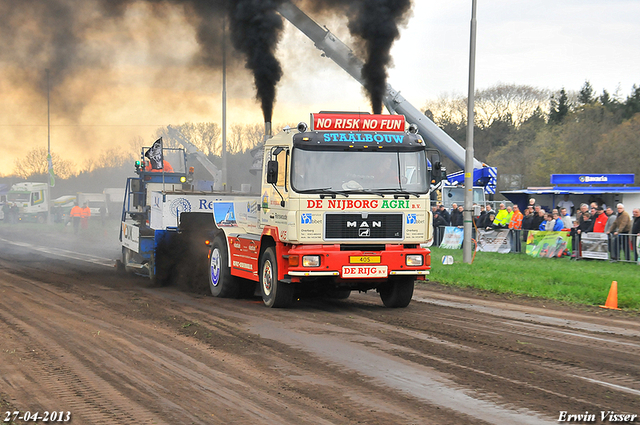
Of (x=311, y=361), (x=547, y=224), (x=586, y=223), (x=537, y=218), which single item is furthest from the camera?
(x=537, y=218)

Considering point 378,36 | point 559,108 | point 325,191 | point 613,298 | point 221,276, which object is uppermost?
point 559,108

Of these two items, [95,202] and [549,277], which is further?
[95,202]

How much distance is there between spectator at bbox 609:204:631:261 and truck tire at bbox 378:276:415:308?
9.03m

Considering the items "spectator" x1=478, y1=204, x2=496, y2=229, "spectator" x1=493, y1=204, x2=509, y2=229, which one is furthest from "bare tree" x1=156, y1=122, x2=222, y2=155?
"spectator" x1=493, y1=204, x2=509, y2=229

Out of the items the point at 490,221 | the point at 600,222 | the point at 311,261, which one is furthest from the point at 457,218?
the point at 311,261

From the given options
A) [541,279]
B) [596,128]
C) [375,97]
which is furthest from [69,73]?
[596,128]

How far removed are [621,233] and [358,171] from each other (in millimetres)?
10660

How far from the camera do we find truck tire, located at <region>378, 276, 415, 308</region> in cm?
1182

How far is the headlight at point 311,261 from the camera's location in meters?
10.8

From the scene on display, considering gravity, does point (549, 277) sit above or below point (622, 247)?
below

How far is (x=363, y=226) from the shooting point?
11.0 m

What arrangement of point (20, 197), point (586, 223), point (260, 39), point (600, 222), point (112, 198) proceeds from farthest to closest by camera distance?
point (20, 197)
point (112, 198)
point (586, 223)
point (600, 222)
point (260, 39)

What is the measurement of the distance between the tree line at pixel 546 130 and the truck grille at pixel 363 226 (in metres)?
39.1

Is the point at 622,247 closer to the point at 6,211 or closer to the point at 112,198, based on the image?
the point at 112,198
